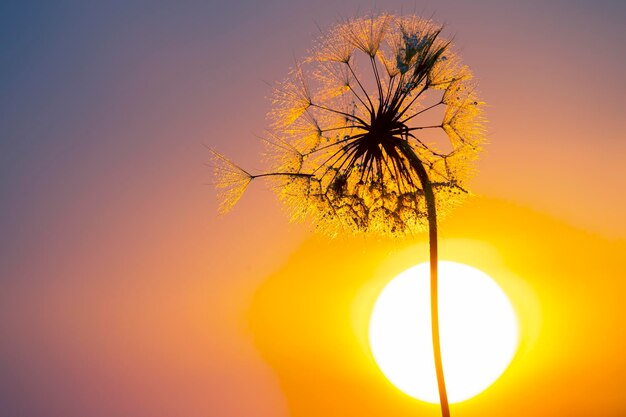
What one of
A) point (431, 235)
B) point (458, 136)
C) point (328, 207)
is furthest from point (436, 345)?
point (458, 136)

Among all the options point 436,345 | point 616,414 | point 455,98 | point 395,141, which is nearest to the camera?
point 436,345

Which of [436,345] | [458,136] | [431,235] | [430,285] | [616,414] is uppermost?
[616,414]

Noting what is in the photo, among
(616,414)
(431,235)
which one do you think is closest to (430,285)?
(431,235)

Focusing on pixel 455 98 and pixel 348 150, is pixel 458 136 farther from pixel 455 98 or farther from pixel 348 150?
pixel 348 150

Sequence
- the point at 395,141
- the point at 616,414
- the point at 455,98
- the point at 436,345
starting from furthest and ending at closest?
the point at 616,414, the point at 455,98, the point at 395,141, the point at 436,345

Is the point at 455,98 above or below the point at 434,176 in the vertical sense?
above

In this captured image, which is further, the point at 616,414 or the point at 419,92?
the point at 616,414

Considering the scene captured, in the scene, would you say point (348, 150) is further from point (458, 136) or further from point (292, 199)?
point (458, 136)
